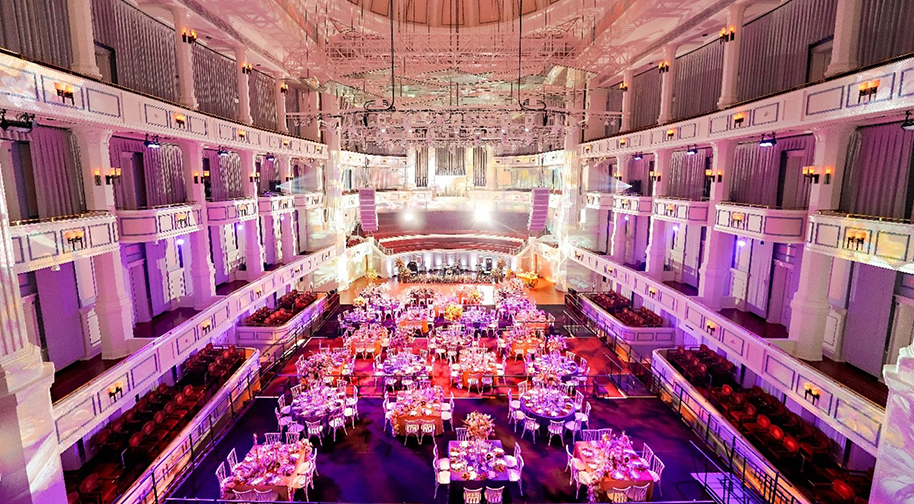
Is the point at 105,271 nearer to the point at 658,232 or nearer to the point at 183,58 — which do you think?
the point at 183,58

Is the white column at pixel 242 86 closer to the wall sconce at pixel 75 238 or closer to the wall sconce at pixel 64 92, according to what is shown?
the wall sconce at pixel 64 92

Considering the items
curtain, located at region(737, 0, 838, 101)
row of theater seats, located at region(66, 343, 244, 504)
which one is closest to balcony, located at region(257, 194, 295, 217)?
row of theater seats, located at region(66, 343, 244, 504)

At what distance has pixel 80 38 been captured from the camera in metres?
8.95

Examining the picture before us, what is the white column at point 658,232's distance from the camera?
15.9 meters

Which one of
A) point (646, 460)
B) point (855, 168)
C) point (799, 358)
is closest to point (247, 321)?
point (646, 460)

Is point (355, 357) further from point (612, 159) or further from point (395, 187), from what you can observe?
point (395, 187)

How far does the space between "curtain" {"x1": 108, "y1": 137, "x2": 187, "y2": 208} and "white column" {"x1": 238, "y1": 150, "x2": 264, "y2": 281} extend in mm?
2088

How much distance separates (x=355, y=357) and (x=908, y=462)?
1410 cm

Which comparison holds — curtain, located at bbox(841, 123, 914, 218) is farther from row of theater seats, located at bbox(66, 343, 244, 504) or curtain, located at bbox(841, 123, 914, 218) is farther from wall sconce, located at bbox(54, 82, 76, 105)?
row of theater seats, located at bbox(66, 343, 244, 504)

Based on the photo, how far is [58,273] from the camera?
376 inches

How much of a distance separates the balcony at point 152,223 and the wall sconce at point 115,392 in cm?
317

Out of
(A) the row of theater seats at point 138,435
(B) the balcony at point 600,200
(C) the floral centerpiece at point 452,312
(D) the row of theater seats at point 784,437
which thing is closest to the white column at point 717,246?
(D) the row of theater seats at point 784,437

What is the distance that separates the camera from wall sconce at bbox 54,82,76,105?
24.7ft

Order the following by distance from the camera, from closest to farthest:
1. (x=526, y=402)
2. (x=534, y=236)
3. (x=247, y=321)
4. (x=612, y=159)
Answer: (x=526, y=402)
(x=247, y=321)
(x=612, y=159)
(x=534, y=236)
